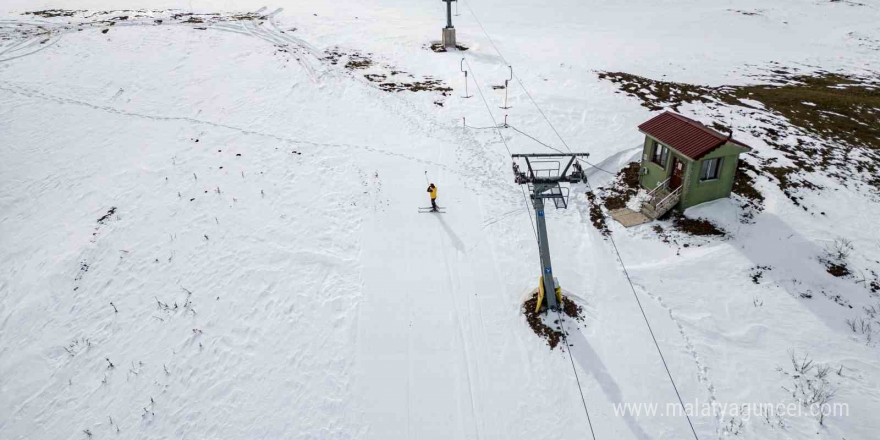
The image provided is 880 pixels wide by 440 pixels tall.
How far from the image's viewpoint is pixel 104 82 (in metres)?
28.0

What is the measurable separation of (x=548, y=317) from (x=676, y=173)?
8337 mm

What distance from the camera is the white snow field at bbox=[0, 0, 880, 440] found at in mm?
11078

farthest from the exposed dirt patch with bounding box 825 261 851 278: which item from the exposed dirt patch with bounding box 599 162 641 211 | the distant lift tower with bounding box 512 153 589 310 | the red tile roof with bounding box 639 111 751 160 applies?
the distant lift tower with bounding box 512 153 589 310

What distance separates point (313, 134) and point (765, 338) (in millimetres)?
21050

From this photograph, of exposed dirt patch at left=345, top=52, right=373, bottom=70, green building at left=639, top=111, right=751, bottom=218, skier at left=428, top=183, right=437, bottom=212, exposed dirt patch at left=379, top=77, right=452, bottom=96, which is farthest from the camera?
exposed dirt patch at left=345, top=52, right=373, bottom=70

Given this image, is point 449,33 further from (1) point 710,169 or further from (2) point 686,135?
(1) point 710,169

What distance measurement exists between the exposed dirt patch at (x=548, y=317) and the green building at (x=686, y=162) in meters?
6.12

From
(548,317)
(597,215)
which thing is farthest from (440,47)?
(548,317)

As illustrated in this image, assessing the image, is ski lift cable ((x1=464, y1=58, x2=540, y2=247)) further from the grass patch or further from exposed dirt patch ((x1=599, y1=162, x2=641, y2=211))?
the grass patch

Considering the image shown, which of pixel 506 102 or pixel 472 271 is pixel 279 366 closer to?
pixel 472 271

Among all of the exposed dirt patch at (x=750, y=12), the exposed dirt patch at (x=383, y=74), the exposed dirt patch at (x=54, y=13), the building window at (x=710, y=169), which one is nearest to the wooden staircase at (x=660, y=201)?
the building window at (x=710, y=169)

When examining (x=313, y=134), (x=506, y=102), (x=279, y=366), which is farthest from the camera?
(x=506, y=102)

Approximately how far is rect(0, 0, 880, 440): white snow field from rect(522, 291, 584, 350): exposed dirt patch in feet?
0.93

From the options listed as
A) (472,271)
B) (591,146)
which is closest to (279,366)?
(472,271)
